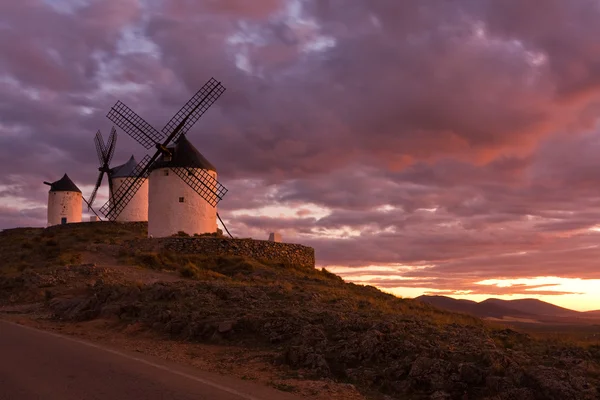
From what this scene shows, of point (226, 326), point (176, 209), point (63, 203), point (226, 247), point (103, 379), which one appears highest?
point (63, 203)

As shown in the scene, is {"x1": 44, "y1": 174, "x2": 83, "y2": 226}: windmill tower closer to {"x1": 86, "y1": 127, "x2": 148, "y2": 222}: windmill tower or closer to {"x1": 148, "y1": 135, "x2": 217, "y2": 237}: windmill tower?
{"x1": 86, "y1": 127, "x2": 148, "y2": 222}: windmill tower

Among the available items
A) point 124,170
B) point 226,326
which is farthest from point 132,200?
point 226,326

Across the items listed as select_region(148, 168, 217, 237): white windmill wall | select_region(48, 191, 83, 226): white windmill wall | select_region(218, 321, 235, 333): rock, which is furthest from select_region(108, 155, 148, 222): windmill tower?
select_region(218, 321, 235, 333): rock

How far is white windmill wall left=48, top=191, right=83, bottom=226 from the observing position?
7594 centimetres

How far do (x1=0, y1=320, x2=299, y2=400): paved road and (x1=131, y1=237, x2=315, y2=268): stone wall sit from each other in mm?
26160

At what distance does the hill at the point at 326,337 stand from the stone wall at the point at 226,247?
953cm

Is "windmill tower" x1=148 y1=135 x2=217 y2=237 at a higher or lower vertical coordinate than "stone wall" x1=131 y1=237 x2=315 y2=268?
higher

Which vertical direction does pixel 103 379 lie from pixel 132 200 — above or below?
below

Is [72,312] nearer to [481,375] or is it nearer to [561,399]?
[481,375]

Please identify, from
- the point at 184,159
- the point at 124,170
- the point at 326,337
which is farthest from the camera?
the point at 124,170

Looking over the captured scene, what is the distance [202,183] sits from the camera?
45031 mm

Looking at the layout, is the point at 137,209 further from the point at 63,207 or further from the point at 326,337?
the point at 326,337

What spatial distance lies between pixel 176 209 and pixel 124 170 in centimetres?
2672

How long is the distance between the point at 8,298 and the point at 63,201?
51.6 metres
